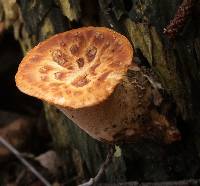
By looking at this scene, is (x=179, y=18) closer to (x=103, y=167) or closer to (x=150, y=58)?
(x=150, y=58)

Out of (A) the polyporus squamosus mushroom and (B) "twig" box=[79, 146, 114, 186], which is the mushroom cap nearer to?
(A) the polyporus squamosus mushroom

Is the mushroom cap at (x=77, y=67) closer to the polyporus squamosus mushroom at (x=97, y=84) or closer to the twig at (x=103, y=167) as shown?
the polyporus squamosus mushroom at (x=97, y=84)

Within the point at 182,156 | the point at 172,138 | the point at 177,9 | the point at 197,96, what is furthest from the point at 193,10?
the point at 182,156

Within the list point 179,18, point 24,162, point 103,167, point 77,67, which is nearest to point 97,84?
point 77,67

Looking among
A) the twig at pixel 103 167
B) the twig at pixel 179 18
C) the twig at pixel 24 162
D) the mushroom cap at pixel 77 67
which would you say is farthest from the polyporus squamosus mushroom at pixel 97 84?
the twig at pixel 24 162

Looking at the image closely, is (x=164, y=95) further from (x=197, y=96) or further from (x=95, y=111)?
(x=95, y=111)

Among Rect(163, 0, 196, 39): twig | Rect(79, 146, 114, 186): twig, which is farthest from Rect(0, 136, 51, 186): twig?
Rect(163, 0, 196, 39): twig

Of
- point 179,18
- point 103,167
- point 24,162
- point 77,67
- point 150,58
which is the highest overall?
point 179,18
